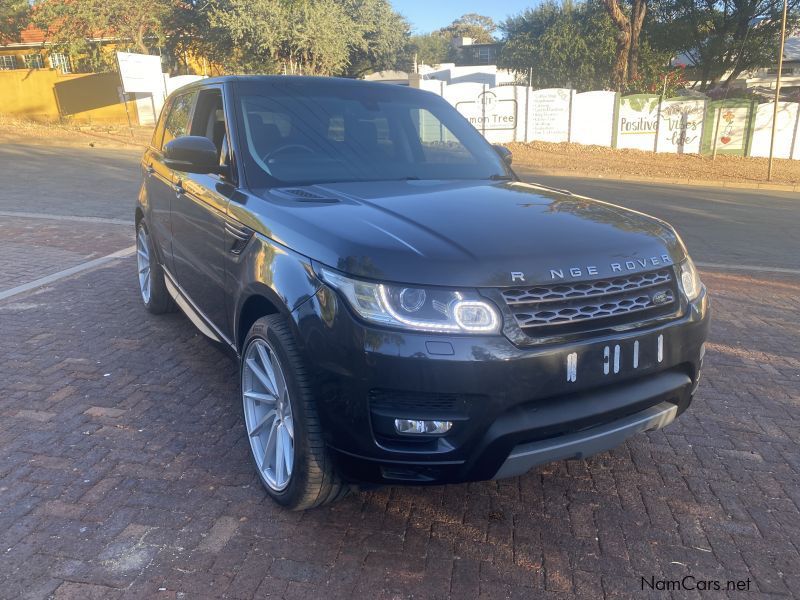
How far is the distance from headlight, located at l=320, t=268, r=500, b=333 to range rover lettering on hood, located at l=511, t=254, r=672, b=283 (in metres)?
0.18

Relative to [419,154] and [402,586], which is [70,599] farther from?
[419,154]

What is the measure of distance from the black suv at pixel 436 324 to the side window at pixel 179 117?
1242 mm

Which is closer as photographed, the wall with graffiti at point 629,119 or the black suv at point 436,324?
the black suv at point 436,324

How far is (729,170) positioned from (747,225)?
1095 cm

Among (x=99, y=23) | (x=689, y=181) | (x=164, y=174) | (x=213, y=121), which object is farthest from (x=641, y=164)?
(x=99, y=23)

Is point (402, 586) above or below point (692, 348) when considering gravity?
below

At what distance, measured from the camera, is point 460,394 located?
2246 mm

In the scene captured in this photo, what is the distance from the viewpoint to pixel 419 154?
154 inches

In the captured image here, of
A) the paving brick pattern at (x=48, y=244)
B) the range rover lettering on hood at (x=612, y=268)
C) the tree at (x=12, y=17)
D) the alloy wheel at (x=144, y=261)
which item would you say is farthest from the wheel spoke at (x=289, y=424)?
the tree at (x=12, y=17)

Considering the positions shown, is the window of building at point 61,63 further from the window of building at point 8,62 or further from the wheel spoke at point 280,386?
the wheel spoke at point 280,386

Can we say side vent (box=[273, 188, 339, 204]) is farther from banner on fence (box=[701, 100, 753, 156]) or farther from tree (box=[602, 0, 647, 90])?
tree (box=[602, 0, 647, 90])

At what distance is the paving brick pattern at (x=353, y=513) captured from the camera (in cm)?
244

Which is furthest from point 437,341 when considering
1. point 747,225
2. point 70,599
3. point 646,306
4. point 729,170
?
point 729,170

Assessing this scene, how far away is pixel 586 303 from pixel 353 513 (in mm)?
1373
